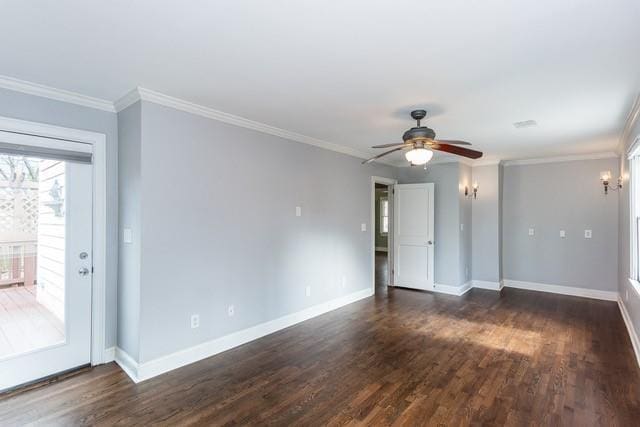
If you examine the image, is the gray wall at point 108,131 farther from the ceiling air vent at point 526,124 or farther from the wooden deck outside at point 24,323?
the ceiling air vent at point 526,124

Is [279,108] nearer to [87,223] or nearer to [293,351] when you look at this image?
[87,223]

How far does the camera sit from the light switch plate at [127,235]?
306 cm

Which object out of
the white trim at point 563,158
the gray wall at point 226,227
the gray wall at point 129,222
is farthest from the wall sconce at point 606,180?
the gray wall at point 129,222

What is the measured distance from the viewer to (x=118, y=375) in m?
2.99

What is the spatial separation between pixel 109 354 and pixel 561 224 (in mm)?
6946

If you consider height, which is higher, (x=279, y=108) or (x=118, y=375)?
(x=279, y=108)

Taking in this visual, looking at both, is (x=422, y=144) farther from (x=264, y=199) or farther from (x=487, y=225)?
(x=487, y=225)

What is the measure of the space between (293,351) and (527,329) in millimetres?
2943

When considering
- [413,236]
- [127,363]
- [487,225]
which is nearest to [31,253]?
[127,363]

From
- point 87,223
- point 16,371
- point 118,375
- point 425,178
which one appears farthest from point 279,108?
point 425,178

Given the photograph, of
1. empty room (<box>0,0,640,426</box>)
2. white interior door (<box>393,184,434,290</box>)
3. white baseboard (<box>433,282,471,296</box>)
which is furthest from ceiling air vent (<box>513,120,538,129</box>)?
white baseboard (<box>433,282,471,296</box>)

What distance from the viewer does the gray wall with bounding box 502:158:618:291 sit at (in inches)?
220

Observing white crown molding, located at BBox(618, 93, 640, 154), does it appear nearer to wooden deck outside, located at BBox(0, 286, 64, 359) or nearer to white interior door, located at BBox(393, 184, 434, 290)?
white interior door, located at BBox(393, 184, 434, 290)

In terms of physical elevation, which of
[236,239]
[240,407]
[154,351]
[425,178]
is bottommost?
[240,407]
